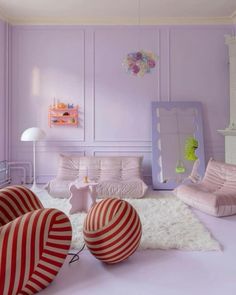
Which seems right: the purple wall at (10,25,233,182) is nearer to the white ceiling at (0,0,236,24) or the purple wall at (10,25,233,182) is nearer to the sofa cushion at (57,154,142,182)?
the white ceiling at (0,0,236,24)

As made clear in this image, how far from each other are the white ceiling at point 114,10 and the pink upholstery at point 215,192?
2.88 m

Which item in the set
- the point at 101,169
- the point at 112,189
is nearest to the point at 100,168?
the point at 101,169

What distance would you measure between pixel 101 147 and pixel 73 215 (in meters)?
2.49

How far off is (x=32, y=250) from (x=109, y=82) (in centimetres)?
450

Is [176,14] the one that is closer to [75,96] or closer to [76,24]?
[76,24]

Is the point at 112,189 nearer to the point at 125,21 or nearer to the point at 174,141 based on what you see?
the point at 174,141

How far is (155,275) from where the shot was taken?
2.20 meters

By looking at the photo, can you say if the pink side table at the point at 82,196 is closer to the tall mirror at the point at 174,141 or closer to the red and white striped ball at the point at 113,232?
the red and white striped ball at the point at 113,232

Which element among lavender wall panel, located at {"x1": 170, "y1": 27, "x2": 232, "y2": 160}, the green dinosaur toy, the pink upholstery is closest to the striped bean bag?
the pink upholstery

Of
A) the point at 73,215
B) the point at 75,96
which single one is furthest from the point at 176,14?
the point at 73,215

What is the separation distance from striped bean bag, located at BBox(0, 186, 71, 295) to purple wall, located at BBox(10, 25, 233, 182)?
157 inches

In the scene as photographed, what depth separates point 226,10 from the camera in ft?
17.8

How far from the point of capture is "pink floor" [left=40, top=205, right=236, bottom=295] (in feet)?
6.53

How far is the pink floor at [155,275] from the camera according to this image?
1.99m
